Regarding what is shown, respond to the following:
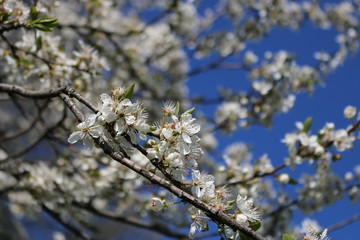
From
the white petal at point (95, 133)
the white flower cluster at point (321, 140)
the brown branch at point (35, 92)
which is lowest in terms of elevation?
the white petal at point (95, 133)

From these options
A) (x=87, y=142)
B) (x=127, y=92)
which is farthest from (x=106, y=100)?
(x=87, y=142)

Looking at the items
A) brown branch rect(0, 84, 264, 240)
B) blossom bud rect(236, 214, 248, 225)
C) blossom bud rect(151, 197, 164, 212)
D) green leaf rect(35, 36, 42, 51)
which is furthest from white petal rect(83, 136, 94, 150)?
green leaf rect(35, 36, 42, 51)

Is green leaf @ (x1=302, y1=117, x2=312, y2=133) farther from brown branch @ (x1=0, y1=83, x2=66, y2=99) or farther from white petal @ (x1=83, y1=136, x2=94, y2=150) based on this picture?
brown branch @ (x1=0, y1=83, x2=66, y2=99)

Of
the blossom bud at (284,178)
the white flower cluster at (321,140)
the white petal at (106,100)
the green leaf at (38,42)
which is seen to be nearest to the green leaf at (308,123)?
the white flower cluster at (321,140)

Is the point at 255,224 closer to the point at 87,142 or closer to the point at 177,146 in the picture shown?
the point at 177,146

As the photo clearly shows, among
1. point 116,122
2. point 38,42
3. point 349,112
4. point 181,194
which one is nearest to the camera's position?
point 181,194

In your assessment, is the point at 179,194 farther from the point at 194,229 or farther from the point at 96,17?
the point at 96,17

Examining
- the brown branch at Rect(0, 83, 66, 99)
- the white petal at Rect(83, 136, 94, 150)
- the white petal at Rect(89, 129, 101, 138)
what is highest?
the brown branch at Rect(0, 83, 66, 99)

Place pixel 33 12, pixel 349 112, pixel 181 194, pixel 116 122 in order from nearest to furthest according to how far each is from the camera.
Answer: pixel 181 194 < pixel 116 122 < pixel 33 12 < pixel 349 112

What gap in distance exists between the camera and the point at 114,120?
4.63 feet

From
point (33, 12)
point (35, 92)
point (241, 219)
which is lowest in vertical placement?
point (241, 219)

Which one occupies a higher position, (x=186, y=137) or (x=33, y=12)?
(x=33, y=12)

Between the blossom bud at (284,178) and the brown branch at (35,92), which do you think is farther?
the blossom bud at (284,178)

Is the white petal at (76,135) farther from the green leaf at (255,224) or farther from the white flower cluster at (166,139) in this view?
the green leaf at (255,224)
